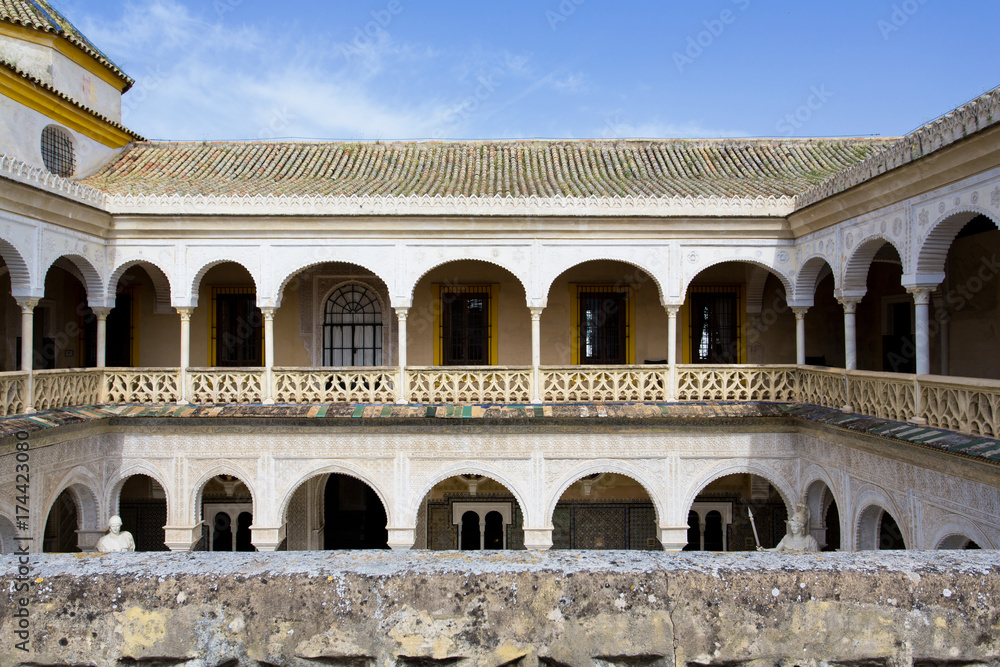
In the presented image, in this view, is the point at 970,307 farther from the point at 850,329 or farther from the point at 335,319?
the point at 335,319

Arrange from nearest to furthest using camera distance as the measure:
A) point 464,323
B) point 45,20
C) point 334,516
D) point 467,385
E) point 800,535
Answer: point 800,535 → point 467,385 → point 45,20 → point 464,323 → point 334,516

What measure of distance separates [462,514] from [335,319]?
13.9 ft

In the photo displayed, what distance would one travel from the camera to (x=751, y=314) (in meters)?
11.9

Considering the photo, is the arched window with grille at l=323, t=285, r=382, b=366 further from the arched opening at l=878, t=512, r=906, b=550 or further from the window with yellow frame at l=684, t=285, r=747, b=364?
the arched opening at l=878, t=512, r=906, b=550

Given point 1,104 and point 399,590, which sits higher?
point 1,104

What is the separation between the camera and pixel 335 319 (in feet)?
39.6

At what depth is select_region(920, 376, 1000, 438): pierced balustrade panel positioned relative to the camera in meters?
5.88

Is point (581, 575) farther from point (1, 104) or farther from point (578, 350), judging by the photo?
point (1, 104)

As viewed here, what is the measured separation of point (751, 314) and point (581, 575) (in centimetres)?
1085

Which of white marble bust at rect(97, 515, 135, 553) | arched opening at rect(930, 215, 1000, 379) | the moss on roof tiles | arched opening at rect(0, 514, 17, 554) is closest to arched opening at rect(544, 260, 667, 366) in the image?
the moss on roof tiles

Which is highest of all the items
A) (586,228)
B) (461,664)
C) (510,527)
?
(586,228)

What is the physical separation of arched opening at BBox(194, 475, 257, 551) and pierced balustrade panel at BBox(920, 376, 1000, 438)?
10.7 m

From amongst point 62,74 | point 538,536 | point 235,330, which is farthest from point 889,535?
point 62,74

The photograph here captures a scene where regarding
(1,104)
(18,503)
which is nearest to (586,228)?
(18,503)
